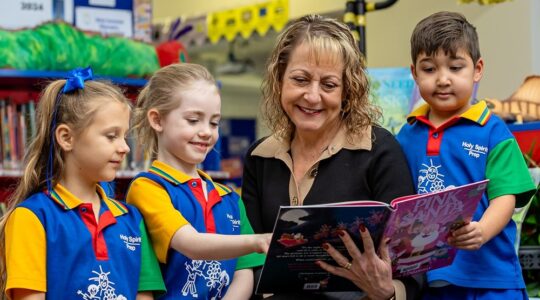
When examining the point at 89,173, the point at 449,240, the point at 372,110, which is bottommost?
the point at 449,240

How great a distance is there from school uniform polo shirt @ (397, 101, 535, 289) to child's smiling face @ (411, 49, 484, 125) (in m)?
0.04

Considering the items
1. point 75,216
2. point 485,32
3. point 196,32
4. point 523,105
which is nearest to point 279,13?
point 196,32

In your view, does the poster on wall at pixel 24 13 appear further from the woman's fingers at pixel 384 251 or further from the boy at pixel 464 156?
the woman's fingers at pixel 384 251

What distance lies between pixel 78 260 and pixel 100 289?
0.29ft

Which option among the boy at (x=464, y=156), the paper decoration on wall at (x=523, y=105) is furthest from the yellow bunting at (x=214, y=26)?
the boy at (x=464, y=156)

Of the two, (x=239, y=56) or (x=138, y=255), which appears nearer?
(x=138, y=255)

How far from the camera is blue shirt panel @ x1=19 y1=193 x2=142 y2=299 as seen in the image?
179cm

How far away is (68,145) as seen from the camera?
6.28 ft

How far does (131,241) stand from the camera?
1.92 meters

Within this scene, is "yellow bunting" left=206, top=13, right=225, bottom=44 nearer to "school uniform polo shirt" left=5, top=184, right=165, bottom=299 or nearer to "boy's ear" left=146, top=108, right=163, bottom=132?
"boy's ear" left=146, top=108, right=163, bottom=132

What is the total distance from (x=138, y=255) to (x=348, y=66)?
0.73 metres

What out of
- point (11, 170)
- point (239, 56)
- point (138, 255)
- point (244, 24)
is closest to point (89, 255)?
point (138, 255)

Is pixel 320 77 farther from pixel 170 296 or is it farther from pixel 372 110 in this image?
pixel 170 296

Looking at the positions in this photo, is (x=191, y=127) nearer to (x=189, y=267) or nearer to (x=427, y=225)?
(x=189, y=267)
